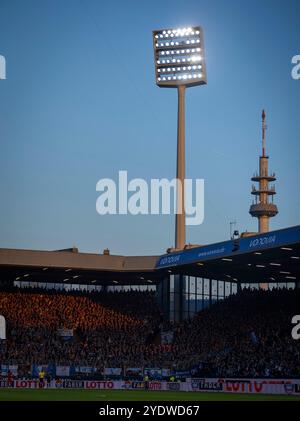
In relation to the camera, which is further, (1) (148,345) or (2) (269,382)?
(1) (148,345)

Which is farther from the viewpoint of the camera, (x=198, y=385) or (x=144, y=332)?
(x=144, y=332)

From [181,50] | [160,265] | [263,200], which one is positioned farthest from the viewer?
[263,200]

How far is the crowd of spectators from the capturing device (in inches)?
2522

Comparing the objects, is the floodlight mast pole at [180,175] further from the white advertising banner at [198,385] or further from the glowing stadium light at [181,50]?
the white advertising banner at [198,385]

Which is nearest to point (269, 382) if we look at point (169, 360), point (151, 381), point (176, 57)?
point (151, 381)

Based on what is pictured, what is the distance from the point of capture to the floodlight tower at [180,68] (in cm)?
8944

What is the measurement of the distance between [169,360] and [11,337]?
46.9 feet

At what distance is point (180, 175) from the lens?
91.6 metres

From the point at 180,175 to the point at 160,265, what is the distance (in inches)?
644

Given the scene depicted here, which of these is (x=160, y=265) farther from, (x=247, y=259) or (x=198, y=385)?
(x=198, y=385)

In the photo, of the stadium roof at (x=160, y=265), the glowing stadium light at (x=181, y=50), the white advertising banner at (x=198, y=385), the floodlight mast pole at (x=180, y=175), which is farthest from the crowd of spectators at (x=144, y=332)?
the glowing stadium light at (x=181, y=50)

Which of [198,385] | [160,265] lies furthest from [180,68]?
[198,385]
